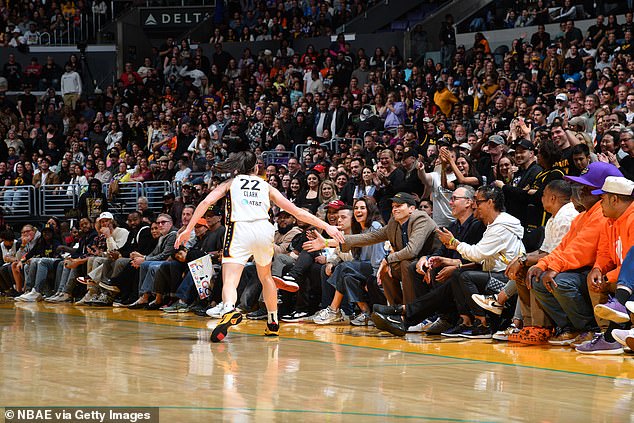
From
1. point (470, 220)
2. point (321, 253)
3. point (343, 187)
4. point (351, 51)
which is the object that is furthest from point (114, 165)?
point (470, 220)

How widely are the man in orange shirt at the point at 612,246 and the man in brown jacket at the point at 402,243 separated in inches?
84.6

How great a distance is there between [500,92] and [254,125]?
204 inches

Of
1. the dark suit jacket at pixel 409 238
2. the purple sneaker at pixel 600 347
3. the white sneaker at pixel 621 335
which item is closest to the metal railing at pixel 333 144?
the dark suit jacket at pixel 409 238

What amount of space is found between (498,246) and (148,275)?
577cm

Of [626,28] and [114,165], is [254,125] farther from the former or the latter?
[626,28]

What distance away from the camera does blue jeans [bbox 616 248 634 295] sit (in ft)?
23.4

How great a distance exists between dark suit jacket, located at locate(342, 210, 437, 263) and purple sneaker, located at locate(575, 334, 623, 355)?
90.0 inches

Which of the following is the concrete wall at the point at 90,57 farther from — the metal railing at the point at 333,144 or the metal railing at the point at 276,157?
the metal railing at the point at 333,144

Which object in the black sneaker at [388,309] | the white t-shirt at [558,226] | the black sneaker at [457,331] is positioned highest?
the white t-shirt at [558,226]

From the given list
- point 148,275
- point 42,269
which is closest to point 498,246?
point 148,275

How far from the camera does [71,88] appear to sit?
24547 millimetres

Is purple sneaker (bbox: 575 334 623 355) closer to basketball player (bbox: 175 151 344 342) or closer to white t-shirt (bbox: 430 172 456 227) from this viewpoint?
basketball player (bbox: 175 151 344 342)

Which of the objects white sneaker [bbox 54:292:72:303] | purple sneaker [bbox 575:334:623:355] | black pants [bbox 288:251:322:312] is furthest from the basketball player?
white sneaker [bbox 54:292:72:303]

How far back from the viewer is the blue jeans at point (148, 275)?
506 inches
